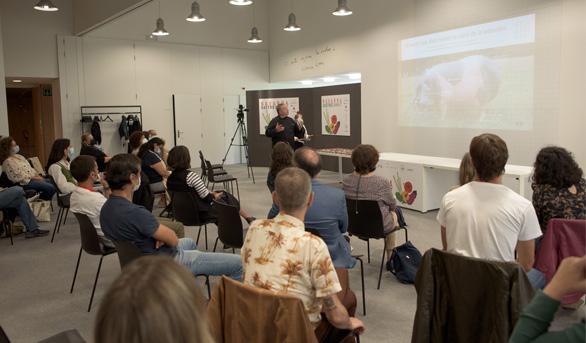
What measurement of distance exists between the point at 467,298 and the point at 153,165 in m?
4.66

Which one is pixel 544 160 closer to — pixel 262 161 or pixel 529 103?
pixel 529 103

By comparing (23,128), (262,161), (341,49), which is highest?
(341,49)

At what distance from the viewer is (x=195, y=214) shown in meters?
4.42

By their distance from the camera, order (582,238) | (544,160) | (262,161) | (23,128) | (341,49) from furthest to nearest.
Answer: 1. (23,128)
2. (262,161)
3. (341,49)
4. (544,160)
5. (582,238)

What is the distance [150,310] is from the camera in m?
0.84

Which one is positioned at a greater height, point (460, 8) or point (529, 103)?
point (460, 8)

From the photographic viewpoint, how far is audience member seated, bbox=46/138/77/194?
543 cm

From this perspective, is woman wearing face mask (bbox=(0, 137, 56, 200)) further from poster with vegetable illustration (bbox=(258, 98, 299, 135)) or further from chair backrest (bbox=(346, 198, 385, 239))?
poster with vegetable illustration (bbox=(258, 98, 299, 135))

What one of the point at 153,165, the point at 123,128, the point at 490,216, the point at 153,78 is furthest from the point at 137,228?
the point at 153,78

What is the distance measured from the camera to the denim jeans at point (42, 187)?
622cm

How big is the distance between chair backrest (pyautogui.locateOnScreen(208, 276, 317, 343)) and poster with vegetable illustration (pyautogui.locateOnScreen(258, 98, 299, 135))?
9.52m

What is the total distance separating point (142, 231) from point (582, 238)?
8.24ft

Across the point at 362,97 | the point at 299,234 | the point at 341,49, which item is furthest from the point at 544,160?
the point at 341,49

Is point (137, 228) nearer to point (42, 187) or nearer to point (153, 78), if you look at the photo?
point (42, 187)
